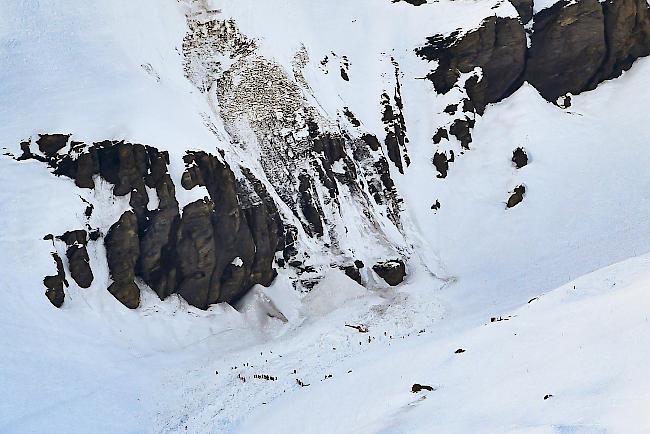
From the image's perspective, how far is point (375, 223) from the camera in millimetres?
34375

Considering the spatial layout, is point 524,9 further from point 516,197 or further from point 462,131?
point 516,197

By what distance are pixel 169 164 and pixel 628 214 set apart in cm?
2368

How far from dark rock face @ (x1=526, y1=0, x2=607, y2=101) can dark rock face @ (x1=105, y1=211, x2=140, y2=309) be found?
2973 centimetres

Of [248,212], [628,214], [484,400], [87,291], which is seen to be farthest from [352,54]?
[484,400]

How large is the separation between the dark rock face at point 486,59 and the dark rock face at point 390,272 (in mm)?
15196

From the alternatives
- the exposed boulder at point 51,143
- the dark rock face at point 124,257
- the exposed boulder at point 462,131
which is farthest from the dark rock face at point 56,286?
the exposed boulder at point 462,131

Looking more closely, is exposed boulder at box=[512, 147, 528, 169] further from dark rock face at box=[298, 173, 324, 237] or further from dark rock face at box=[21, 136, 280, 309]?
dark rock face at box=[21, 136, 280, 309]

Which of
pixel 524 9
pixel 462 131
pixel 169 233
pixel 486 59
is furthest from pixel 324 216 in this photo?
pixel 524 9

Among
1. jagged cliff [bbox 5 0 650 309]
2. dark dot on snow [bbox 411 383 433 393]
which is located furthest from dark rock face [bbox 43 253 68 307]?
dark dot on snow [bbox 411 383 433 393]

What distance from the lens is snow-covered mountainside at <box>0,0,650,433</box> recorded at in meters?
15.3

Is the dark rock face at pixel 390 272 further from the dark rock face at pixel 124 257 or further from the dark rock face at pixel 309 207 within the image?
the dark rock face at pixel 124 257

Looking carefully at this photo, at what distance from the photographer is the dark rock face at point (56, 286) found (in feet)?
74.6

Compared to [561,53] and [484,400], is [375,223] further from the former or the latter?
[484,400]

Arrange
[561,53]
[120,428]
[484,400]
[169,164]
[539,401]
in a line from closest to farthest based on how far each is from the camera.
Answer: [539,401]
[484,400]
[120,428]
[169,164]
[561,53]
